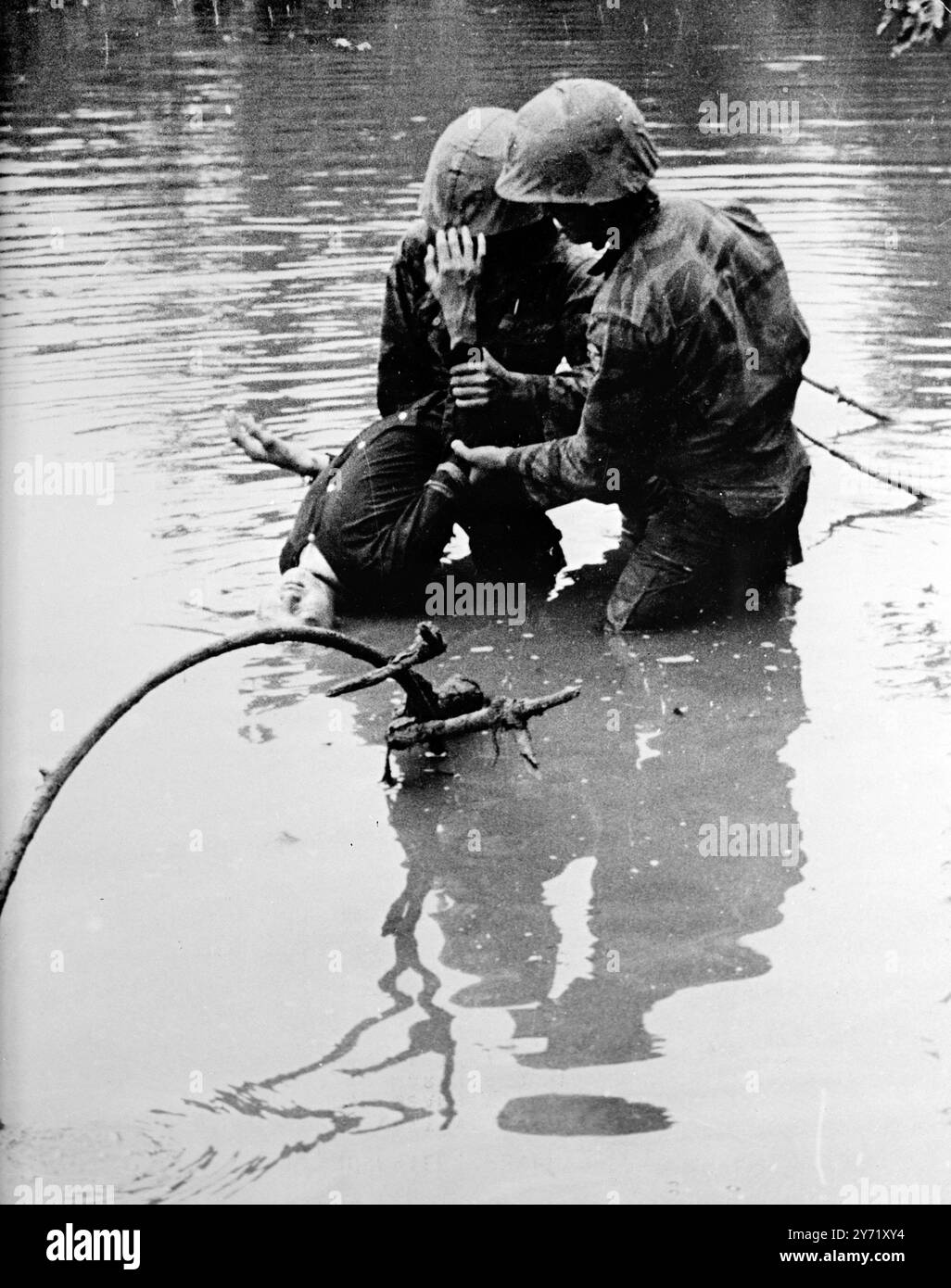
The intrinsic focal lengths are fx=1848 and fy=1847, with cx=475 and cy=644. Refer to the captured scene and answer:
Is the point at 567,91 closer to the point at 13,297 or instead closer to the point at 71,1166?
the point at 71,1166

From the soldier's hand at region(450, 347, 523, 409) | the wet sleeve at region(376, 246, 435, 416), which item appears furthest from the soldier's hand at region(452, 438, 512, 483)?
the wet sleeve at region(376, 246, 435, 416)

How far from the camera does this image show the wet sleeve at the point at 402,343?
6402 mm

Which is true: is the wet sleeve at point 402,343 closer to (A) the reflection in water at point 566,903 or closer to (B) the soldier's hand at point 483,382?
(B) the soldier's hand at point 483,382

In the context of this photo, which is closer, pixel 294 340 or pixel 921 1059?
pixel 921 1059

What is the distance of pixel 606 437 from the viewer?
589cm

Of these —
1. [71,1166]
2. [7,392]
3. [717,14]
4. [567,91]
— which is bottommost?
[71,1166]

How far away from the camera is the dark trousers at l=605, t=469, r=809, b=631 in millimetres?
6098

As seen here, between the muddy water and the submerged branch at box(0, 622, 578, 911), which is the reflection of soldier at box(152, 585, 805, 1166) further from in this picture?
the submerged branch at box(0, 622, 578, 911)

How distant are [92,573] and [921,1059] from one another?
148 inches

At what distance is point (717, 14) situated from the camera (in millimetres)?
24250

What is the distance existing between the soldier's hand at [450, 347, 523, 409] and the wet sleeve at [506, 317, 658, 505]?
0.19 m

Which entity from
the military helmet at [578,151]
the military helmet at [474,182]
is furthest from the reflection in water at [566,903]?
the military helmet at [578,151]

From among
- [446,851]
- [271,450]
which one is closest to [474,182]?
[271,450]

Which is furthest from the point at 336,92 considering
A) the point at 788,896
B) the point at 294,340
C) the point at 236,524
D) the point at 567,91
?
the point at 788,896
